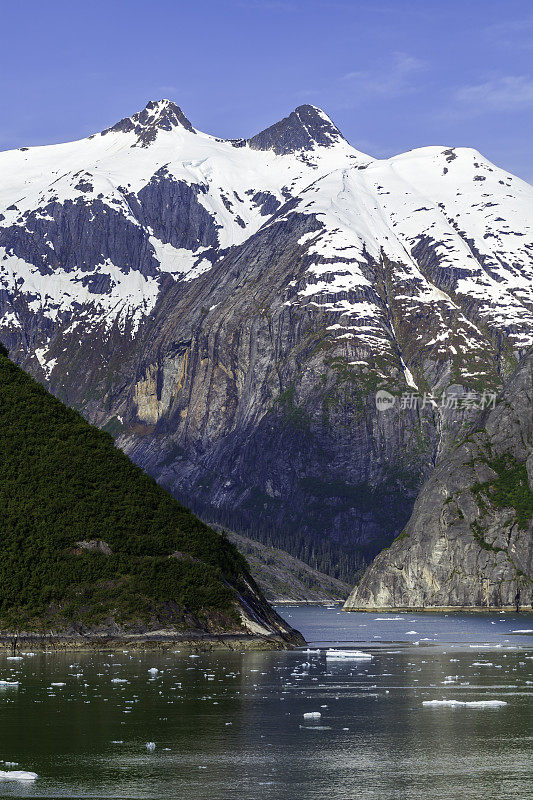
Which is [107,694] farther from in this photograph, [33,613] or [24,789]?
[33,613]

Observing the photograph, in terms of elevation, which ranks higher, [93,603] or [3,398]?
[3,398]

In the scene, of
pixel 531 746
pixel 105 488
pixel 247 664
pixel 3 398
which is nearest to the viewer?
pixel 531 746

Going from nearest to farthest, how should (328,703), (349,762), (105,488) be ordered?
(349,762) → (328,703) → (105,488)

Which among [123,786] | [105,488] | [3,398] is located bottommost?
[123,786]

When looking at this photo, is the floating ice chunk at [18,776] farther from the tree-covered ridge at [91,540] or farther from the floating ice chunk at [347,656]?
the floating ice chunk at [347,656]

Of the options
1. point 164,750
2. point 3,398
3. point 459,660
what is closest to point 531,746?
point 164,750

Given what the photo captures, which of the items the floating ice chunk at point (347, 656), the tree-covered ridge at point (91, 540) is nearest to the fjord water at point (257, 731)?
the tree-covered ridge at point (91, 540)
